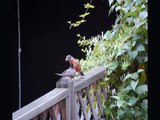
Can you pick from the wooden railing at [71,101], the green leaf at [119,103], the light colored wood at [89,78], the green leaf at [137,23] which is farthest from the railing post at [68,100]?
the green leaf at [137,23]

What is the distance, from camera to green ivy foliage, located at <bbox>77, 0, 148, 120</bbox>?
2.16 meters

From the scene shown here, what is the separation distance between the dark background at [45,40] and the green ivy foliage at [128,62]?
246 cm

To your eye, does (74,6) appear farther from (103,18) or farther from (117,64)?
(117,64)

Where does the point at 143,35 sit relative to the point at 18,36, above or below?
below

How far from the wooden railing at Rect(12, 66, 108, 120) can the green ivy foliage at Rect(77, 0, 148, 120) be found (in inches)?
3.7

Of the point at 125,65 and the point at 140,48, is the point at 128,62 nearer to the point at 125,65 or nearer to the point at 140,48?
the point at 125,65

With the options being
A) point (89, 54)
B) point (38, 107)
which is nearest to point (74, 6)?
point (89, 54)

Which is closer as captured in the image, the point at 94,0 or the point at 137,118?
the point at 137,118

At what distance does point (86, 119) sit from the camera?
2.47 metres

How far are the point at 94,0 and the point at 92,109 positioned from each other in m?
2.48

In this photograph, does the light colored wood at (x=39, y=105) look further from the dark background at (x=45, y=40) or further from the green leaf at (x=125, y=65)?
the dark background at (x=45, y=40)

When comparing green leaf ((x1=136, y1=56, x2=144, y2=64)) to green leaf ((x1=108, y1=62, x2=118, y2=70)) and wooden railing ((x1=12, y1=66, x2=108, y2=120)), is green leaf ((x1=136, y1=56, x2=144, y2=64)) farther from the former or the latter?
wooden railing ((x1=12, y1=66, x2=108, y2=120))

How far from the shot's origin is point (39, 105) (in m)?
1.70

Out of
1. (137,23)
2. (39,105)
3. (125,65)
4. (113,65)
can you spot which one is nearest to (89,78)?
(113,65)
